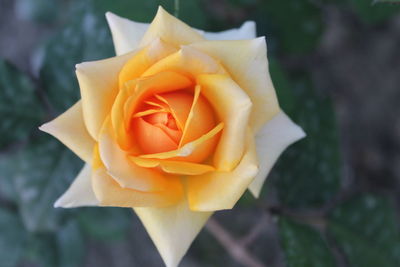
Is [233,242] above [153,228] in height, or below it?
below

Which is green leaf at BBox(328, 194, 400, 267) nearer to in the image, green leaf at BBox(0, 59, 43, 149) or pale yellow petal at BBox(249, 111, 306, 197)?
pale yellow petal at BBox(249, 111, 306, 197)

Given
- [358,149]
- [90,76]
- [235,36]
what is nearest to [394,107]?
[358,149]

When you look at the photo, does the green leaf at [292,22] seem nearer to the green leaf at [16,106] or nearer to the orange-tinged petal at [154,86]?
the green leaf at [16,106]

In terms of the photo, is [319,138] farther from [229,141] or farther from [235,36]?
[229,141]

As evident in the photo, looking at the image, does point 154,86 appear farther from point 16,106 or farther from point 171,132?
point 16,106

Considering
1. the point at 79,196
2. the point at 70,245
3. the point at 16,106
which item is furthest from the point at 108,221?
the point at 79,196

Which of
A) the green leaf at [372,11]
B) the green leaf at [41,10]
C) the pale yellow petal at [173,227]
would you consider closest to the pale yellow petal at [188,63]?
the pale yellow petal at [173,227]

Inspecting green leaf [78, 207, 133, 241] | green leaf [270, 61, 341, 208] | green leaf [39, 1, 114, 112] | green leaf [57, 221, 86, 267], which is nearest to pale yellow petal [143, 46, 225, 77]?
green leaf [39, 1, 114, 112]
